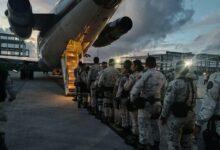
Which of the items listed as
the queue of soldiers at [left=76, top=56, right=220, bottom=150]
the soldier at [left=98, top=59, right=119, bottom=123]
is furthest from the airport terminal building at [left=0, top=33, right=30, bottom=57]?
the queue of soldiers at [left=76, top=56, right=220, bottom=150]

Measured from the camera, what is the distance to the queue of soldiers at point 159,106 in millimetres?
4773

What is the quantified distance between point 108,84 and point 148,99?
3.36m

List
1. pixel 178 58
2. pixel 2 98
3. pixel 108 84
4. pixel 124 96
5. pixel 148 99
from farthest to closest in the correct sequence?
pixel 178 58
pixel 108 84
pixel 124 96
pixel 148 99
pixel 2 98

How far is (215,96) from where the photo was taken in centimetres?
471

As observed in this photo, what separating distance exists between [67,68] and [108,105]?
8089 millimetres

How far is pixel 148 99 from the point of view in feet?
23.9

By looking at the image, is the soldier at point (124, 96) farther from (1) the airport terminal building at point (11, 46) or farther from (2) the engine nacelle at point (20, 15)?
(1) the airport terminal building at point (11, 46)

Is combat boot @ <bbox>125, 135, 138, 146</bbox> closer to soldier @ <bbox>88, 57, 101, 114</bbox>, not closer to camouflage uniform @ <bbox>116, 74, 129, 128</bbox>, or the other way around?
camouflage uniform @ <bbox>116, 74, 129, 128</bbox>

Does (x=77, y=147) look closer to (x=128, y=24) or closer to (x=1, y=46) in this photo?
(x=128, y=24)

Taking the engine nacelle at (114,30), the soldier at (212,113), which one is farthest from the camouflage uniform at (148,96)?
the engine nacelle at (114,30)

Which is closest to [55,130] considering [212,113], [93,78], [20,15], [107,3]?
[93,78]

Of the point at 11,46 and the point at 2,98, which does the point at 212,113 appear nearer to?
the point at 2,98

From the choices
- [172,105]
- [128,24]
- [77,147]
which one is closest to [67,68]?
[128,24]

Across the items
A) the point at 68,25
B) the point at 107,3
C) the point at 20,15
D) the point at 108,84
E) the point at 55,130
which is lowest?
the point at 55,130
